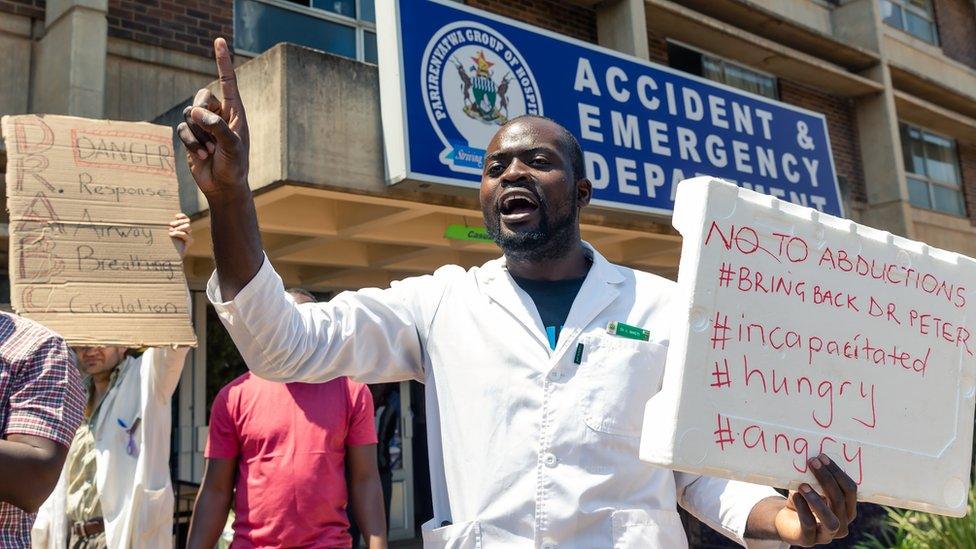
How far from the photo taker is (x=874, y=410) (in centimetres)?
197

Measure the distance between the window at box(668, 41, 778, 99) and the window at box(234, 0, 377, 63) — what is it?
4748 millimetres

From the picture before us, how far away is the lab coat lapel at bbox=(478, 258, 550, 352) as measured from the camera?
82.2 inches

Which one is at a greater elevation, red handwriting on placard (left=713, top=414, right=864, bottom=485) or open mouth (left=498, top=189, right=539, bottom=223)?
open mouth (left=498, top=189, right=539, bottom=223)

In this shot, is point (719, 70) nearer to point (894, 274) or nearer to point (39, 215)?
point (39, 215)

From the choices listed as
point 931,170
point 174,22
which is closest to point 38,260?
point 174,22

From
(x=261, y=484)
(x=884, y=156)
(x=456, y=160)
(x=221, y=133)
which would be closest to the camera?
(x=221, y=133)

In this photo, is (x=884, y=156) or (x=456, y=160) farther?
(x=884, y=156)

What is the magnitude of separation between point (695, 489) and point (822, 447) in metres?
0.45

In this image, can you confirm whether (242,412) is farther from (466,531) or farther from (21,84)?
(21,84)

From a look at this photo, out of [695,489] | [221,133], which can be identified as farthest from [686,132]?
[221,133]

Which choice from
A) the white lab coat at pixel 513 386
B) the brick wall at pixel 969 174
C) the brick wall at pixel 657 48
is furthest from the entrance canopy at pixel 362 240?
the brick wall at pixel 969 174

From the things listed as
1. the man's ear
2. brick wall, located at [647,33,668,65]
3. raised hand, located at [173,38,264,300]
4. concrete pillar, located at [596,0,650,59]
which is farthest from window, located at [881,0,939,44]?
raised hand, located at [173,38,264,300]

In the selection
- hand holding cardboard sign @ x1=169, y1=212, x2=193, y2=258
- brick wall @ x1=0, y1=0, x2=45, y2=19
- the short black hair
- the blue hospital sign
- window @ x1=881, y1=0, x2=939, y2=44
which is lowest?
the short black hair

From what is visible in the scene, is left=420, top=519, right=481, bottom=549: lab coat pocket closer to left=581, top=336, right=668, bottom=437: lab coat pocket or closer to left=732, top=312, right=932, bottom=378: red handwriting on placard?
left=581, top=336, right=668, bottom=437: lab coat pocket
